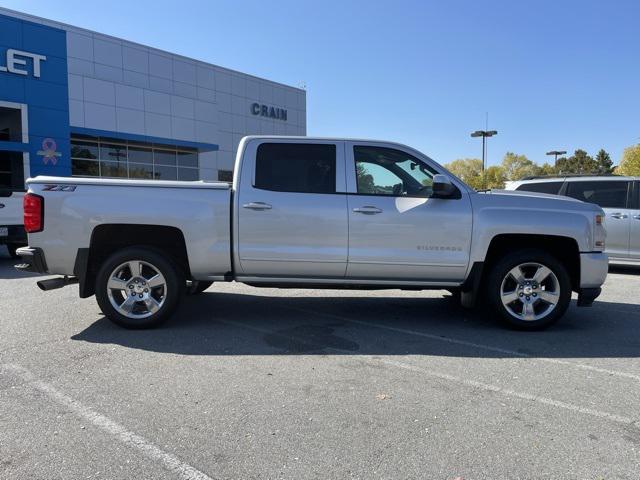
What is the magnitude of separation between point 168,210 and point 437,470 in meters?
3.76

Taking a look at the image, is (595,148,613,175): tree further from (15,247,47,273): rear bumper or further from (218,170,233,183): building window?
(15,247,47,273): rear bumper

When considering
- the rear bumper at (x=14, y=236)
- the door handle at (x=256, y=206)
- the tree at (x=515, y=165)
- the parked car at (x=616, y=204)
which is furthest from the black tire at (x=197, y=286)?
the tree at (x=515, y=165)

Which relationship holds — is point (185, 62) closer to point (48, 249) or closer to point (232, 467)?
point (48, 249)

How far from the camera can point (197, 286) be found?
6.94 metres

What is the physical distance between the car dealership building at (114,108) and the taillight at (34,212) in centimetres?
2049

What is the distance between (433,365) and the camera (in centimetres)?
450

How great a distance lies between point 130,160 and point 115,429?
28788mm

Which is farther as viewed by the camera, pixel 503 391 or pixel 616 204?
pixel 616 204

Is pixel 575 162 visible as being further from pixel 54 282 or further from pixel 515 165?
pixel 54 282

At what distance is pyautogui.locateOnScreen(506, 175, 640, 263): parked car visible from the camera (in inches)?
375

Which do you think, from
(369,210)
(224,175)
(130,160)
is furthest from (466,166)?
(369,210)

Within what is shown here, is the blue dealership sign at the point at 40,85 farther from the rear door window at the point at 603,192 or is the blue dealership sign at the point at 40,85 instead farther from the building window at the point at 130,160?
the rear door window at the point at 603,192

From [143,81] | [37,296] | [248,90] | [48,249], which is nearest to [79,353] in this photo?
[48,249]

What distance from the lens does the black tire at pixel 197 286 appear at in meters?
6.11
